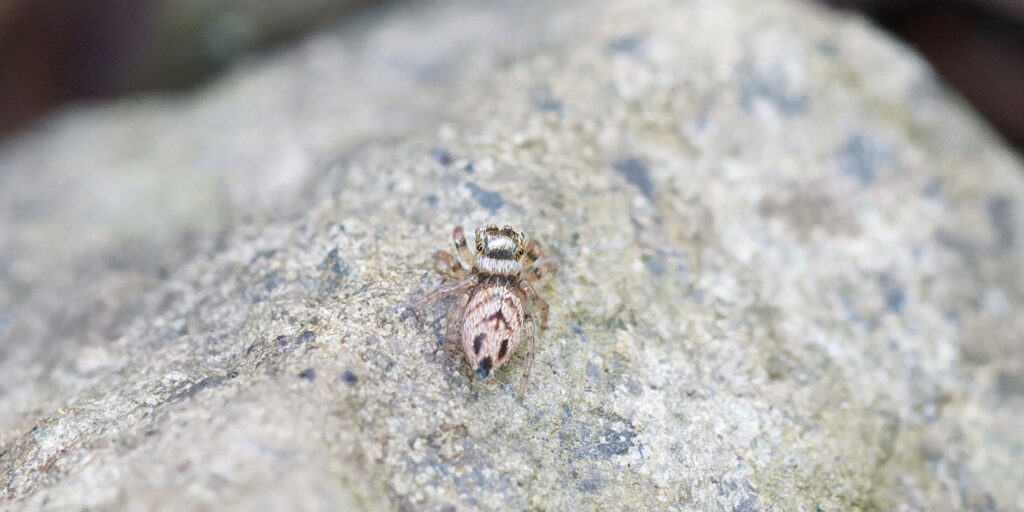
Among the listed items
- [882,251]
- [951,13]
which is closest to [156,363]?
[882,251]

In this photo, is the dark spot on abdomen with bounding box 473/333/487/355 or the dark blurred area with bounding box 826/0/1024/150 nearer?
the dark spot on abdomen with bounding box 473/333/487/355

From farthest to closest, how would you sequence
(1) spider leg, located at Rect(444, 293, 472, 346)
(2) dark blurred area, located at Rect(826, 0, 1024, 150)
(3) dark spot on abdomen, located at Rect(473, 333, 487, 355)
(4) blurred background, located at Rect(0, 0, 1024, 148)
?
1. (4) blurred background, located at Rect(0, 0, 1024, 148)
2. (2) dark blurred area, located at Rect(826, 0, 1024, 150)
3. (1) spider leg, located at Rect(444, 293, 472, 346)
4. (3) dark spot on abdomen, located at Rect(473, 333, 487, 355)

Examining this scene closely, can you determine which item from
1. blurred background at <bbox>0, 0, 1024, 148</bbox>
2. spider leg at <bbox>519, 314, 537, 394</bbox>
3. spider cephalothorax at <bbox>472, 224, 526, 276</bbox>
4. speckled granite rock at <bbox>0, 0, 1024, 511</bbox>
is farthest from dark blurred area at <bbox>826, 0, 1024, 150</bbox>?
spider leg at <bbox>519, 314, 537, 394</bbox>

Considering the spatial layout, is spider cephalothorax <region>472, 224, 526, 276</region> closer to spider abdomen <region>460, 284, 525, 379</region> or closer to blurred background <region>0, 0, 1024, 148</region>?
spider abdomen <region>460, 284, 525, 379</region>

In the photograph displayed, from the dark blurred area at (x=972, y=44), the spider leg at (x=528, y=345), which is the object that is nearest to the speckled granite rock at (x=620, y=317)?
the spider leg at (x=528, y=345)

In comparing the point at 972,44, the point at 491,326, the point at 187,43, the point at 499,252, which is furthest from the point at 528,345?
the point at 972,44
